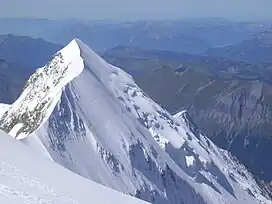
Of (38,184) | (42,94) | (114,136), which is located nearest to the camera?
(38,184)

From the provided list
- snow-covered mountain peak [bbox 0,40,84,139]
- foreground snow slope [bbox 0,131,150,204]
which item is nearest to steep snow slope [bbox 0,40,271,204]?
snow-covered mountain peak [bbox 0,40,84,139]

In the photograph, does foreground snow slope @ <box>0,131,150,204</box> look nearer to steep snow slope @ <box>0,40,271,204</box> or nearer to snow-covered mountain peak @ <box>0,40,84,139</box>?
steep snow slope @ <box>0,40,271,204</box>

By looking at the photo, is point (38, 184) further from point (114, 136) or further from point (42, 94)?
point (42, 94)

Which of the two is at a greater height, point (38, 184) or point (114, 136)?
point (38, 184)

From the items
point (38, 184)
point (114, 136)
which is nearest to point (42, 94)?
point (114, 136)

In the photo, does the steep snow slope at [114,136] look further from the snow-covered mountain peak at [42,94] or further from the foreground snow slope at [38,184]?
the foreground snow slope at [38,184]

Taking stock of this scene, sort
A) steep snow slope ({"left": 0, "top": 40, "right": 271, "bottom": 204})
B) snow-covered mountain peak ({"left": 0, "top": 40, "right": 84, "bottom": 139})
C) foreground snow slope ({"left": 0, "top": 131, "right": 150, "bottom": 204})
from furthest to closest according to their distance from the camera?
snow-covered mountain peak ({"left": 0, "top": 40, "right": 84, "bottom": 139}) < steep snow slope ({"left": 0, "top": 40, "right": 271, "bottom": 204}) < foreground snow slope ({"left": 0, "top": 131, "right": 150, "bottom": 204})
